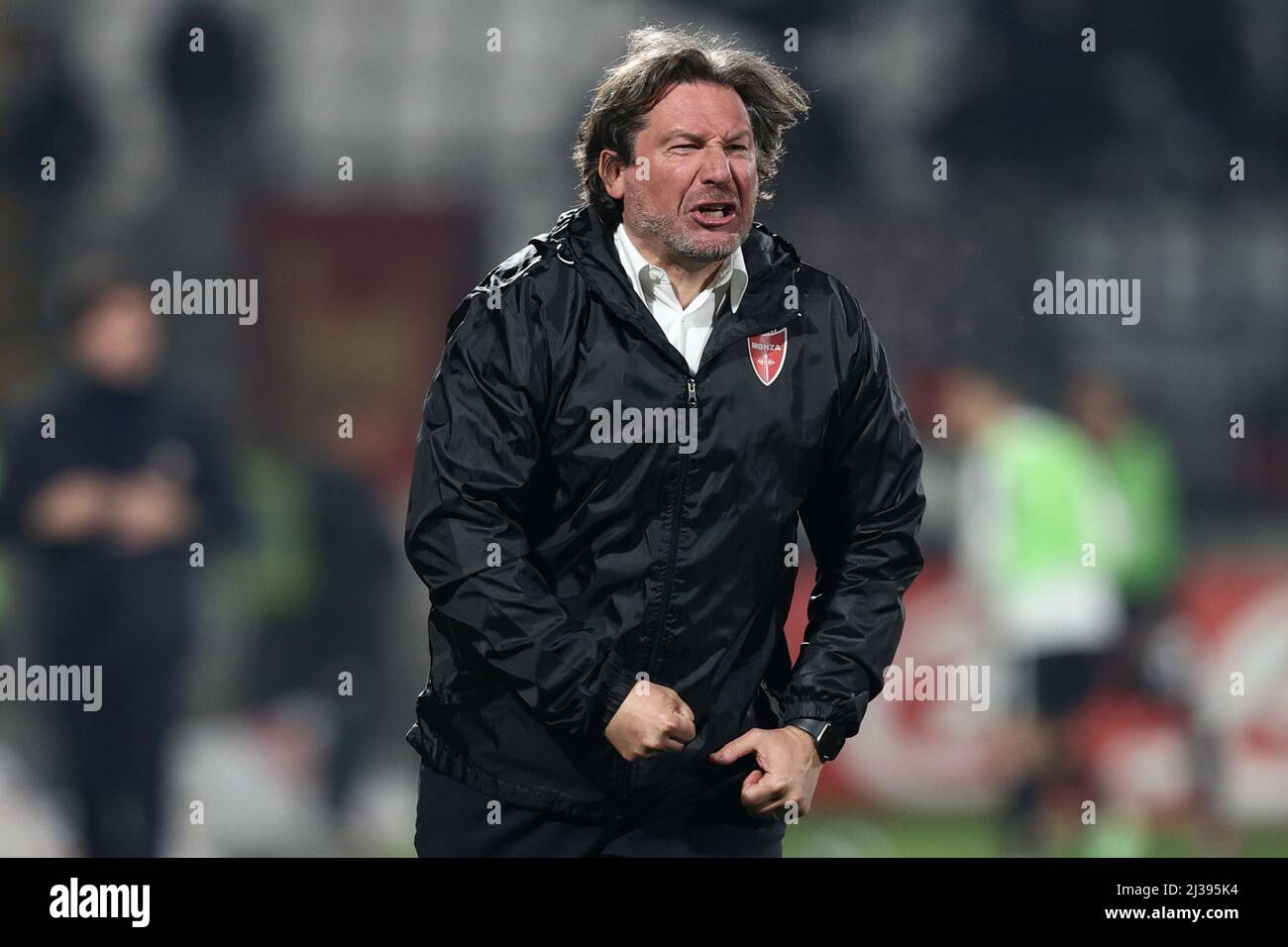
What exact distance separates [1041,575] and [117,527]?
111 inches

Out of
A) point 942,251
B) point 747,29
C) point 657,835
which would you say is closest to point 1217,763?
point 942,251

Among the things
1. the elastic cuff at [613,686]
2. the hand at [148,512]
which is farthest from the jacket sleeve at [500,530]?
the hand at [148,512]

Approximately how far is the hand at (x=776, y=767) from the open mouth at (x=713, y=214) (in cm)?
66

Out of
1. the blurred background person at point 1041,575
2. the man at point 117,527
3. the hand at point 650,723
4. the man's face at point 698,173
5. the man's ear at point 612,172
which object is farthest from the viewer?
the blurred background person at point 1041,575

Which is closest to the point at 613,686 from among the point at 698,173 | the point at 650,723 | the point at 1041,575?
the point at 650,723

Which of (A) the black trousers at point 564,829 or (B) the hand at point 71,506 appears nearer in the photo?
(A) the black trousers at point 564,829

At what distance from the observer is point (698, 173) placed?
2.35 metres

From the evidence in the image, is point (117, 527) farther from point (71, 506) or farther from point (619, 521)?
point (619, 521)

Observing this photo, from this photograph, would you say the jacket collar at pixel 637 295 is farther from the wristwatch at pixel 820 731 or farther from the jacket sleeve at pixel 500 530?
the wristwatch at pixel 820 731

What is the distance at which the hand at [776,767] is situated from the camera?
2318 millimetres

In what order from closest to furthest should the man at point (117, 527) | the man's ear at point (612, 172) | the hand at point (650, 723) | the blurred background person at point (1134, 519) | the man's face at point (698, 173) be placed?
1. the hand at point (650, 723)
2. the man's face at point (698, 173)
3. the man's ear at point (612, 172)
4. the man at point (117, 527)
5. the blurred background person at point (1134, 519)

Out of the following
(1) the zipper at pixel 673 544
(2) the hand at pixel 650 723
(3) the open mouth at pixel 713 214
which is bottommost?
(2) the hand at pixel 650 723

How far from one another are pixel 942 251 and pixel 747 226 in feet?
15.6

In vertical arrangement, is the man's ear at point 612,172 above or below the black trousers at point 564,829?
above
